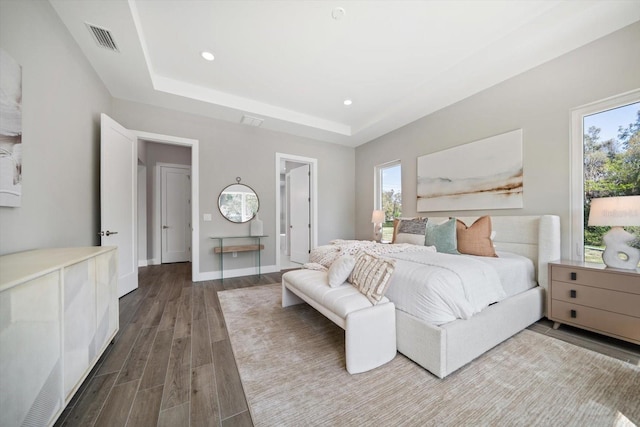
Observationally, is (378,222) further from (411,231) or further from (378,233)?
(411,231)

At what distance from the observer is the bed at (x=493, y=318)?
1.50 meters

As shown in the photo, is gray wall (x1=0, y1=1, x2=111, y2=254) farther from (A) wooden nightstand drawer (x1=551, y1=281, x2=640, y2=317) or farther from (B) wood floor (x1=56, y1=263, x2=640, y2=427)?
(A) wooden nightstand drawer (x1=551, y1=281, x2=640, y2=317)

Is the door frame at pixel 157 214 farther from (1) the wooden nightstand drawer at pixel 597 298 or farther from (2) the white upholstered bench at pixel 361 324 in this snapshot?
(1) the wooden nightstand drawer at pixel 597 298

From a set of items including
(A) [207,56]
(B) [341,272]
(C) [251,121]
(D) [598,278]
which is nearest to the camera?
(D) [598,278]

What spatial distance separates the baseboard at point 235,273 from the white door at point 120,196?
0.84m

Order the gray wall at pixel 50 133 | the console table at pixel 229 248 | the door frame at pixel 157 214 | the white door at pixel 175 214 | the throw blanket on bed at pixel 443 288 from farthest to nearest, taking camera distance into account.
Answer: the white door at pixel 175 214 < the door frame at pixel 157 214 < the console table at pixel 229 248 < the throw blanket on bed at pixel 443 288 < the gray wall at pixel 50 133

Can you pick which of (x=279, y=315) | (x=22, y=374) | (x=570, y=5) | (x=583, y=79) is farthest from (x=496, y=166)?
(x=22, y=374)

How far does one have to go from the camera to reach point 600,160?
2.23 m

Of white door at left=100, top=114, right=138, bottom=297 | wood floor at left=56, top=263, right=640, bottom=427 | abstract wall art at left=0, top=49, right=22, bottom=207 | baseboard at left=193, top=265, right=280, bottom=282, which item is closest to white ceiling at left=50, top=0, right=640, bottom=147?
white door at left=100, top=114, right=138, bottom=297

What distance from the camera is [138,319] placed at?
2332 millimetres

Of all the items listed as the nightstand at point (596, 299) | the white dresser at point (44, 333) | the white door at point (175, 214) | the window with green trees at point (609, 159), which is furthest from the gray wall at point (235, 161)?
the window with green trees at point (609, 159)

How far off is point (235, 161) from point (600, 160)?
466cm

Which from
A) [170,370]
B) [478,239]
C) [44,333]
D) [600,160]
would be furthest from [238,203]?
[600,160]

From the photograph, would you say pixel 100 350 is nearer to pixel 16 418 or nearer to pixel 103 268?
pixel 103 268
